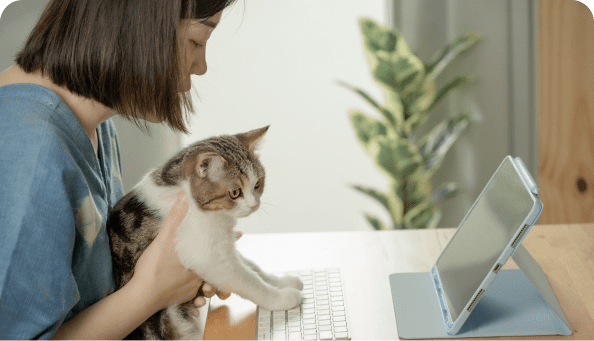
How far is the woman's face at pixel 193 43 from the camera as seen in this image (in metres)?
0.84

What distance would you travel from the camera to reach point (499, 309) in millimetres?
876

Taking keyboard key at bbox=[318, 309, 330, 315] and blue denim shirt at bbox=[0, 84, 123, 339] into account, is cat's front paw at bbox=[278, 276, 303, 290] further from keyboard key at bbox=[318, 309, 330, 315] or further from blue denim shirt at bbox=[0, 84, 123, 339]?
blue denim shirt at bbox=[0, 84, 123, 339]

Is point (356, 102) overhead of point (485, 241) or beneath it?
beneath

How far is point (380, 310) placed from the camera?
933 millimetres

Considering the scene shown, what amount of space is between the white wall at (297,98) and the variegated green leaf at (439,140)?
309mm

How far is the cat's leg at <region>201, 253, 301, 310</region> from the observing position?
93 cm

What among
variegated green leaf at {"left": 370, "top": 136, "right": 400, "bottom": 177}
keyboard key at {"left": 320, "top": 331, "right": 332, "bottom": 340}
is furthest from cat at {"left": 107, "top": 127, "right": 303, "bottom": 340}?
variegated green leaf at {"left": 370, "top": 136, "right": 400, "bottom": 177}

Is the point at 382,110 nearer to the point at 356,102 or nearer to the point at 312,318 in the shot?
the point at 356,102

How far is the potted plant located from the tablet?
46.6 inches

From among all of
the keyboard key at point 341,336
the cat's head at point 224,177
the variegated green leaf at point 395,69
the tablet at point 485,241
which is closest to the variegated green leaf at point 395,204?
the variegated green leaf at point 395,69

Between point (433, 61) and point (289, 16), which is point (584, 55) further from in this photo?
point (289, 16)

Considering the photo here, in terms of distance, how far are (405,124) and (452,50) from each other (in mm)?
430

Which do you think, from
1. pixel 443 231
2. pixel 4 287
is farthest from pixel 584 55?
pixel 4 287

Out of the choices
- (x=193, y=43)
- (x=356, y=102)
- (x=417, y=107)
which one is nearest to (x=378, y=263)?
(x=193, y=43)
